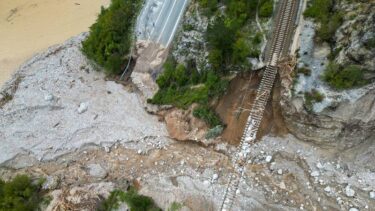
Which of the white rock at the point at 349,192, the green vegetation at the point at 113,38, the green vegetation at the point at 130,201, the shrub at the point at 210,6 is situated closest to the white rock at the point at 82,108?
the green vegetation at the point at 113,38

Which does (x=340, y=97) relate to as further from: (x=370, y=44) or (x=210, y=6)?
(x=210, y=6)

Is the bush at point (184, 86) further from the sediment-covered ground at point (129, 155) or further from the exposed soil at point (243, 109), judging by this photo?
the sediment-covered ground at point (129, 155)

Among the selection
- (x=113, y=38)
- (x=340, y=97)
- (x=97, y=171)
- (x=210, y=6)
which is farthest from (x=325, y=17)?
(x=97, y=171)

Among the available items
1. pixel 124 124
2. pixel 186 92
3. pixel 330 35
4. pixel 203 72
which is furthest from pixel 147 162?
pixel 330 35

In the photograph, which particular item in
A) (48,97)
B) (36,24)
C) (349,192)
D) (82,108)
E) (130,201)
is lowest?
(130,201)

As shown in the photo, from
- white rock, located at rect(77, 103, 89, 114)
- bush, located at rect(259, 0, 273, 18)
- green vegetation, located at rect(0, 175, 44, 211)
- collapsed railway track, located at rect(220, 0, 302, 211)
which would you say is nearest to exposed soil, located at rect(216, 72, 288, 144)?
collapsed railway track, located at rect(220, 0, 302, 211)
